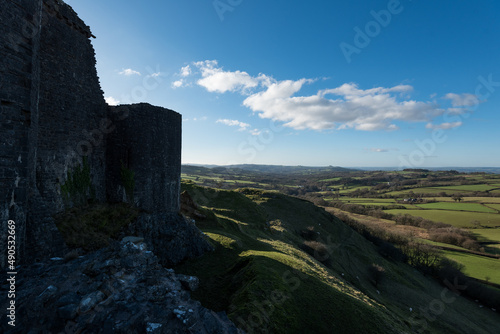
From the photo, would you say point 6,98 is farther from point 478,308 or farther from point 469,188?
point 469,188

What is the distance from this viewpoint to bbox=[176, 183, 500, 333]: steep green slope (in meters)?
10.3

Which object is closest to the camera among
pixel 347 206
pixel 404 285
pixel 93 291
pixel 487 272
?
pixel 93 291

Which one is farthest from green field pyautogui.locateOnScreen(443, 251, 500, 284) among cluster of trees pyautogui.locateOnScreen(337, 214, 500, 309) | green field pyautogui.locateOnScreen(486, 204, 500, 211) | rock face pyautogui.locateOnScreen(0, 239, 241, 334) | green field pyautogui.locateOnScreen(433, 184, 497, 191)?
green field pyautogui.locateOnScreen(433, 184, 497, 191)

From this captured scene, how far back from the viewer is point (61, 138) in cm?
1182

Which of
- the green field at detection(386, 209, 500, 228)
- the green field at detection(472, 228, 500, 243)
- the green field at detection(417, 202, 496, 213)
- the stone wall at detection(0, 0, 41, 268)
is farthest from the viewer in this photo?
the green field at detection(417, 202, 496, 213)

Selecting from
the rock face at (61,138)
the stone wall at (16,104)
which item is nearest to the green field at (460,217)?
the rock face at (61,138)

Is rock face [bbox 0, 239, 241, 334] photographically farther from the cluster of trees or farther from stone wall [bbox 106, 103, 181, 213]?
the cluster of trees

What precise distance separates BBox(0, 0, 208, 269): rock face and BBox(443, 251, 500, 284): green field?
5974 centimetres

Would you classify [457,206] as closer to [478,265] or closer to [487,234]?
[487,234]

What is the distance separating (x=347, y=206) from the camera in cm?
9694

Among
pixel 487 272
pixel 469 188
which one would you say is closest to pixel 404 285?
pixel 487 272

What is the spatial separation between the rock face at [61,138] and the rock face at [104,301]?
2.02 metres

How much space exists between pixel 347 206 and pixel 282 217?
60.4 m

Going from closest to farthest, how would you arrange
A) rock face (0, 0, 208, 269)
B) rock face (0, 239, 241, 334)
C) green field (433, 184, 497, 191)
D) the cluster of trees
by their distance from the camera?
rock face (0, 239, 241, 334), rock face (0, 0, 208, 269), the cluster of trees, green field (433, 184, 497, 191)
